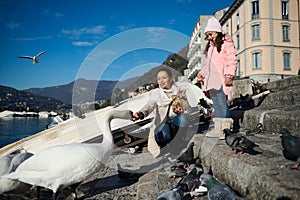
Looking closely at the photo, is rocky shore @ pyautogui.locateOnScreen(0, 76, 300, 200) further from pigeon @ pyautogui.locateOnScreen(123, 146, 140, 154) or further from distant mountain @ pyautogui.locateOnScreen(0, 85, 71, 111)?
distant mountain @ pyautogui.locateOnScreen(0, 85, 71, 111)

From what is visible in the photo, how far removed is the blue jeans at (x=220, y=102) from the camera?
144 inches

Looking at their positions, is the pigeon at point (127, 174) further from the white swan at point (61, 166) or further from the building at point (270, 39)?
the building at point (270, 39)

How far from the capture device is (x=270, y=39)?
3169 centimetres

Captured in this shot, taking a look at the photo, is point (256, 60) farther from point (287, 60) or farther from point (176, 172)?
point (176, 172)

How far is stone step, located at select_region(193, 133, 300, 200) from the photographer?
62.7 inches

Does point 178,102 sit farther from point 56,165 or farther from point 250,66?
point 250,66

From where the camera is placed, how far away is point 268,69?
31.2 m

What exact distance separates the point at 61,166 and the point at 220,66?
2.63 meters

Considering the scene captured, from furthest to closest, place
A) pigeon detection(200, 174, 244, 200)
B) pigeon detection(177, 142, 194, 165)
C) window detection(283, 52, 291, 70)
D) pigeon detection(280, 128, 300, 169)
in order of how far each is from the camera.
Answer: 1. window detection(283, 52, 291, 70)
2. pigeon detection(177, 142, 194, 165)
3. pigeon detection(280, 128, 300, 169)
4. pigeon detection(200, 174, 244, 200)

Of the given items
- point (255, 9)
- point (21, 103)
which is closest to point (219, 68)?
point (255, 9)

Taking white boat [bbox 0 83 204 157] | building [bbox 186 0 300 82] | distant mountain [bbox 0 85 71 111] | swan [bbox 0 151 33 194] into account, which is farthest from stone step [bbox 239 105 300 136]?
distant mountain [bbox 0 85 71 111]

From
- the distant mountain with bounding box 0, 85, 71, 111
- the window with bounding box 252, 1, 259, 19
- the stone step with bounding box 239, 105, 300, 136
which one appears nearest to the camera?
the stone step with bounding box 239, 105, 300, 136

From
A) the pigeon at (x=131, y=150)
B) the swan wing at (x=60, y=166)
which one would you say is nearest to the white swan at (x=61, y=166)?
the swan wing at (x=60, y=166)

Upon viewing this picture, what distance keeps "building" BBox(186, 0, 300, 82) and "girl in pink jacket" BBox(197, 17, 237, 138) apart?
30.2m
